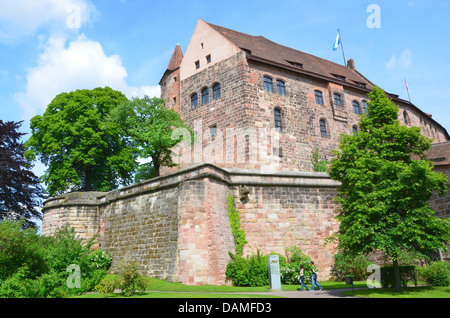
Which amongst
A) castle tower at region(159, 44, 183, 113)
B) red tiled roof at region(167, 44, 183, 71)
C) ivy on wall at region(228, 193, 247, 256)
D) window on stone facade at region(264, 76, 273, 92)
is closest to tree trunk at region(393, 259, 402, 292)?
ivy on wall at region(228, 193, 247, 256)

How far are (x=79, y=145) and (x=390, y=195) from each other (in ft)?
75.1

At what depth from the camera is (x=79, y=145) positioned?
2752 centimetres

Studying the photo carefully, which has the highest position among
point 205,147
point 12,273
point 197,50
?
point 197,50

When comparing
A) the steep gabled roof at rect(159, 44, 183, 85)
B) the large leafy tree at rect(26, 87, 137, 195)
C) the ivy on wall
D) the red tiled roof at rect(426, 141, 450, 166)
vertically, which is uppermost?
the steep gabled roof at rect(159, 44, 183, 85)

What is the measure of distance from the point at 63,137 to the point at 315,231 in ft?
67.1

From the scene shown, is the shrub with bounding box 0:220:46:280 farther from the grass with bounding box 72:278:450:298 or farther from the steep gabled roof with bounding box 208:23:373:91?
the steep gabled roof with bounding box 208:23:373:91

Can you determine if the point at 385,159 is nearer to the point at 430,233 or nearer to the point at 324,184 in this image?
the point at 430,233

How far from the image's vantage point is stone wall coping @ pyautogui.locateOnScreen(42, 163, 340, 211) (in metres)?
17.9

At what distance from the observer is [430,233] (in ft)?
44.1

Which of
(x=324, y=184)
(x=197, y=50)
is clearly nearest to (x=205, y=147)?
(x=197, y=50)

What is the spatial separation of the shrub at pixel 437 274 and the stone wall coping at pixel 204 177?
6727mm

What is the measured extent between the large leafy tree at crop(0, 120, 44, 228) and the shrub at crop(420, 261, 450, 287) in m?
27.7

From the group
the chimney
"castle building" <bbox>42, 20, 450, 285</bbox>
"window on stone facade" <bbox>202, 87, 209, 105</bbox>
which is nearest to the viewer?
"castle building" <bbox>42, 20, 450, 285</bbox>

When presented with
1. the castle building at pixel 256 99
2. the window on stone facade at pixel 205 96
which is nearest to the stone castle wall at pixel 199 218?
the castle building at pixel 256 99
